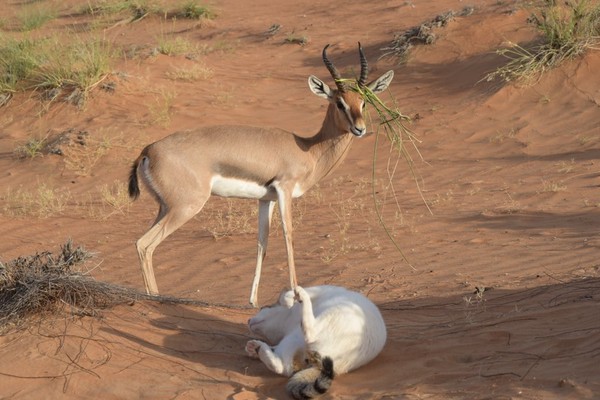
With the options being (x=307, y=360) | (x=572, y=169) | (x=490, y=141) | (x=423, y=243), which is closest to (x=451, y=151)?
(x=490, y=141)

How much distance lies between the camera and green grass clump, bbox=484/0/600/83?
49.3ft

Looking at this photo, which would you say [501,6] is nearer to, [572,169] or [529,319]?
[572,169]

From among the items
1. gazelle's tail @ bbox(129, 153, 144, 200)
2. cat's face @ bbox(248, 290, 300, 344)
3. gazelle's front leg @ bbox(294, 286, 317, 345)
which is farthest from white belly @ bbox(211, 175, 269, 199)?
gazelle's front leg @ bbox(294, 286, 317, 345)

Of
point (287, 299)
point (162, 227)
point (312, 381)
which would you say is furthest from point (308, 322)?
point (162, 227)

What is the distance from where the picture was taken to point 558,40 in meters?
15.2

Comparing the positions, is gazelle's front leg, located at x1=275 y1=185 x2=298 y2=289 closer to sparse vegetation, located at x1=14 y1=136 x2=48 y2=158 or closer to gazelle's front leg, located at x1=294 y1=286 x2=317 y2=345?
gazelle's front leg, located at x1=294 y1=286 x2=317 y2=345

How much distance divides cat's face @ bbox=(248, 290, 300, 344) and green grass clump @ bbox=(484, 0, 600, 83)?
1016 cm

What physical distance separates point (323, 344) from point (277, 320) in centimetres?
75

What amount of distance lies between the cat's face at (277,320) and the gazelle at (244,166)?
1.87 metres

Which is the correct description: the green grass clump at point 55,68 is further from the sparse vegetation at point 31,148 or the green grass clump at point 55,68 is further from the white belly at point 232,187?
the white belly at point 232,187

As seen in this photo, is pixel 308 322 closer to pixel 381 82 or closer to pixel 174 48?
pixel 381 82

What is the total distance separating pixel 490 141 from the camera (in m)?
13.8

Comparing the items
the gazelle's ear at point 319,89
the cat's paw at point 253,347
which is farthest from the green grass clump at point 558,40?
the cat's paw at point 253,347

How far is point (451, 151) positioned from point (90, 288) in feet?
28.2
